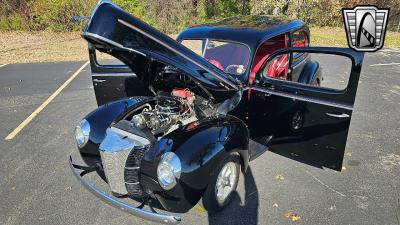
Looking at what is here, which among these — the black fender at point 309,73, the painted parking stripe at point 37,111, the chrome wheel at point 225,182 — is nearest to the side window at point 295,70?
the black fender at point 309,73

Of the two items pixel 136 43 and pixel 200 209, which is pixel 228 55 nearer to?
pixel 136 43

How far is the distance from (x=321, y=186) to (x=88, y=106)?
506 centimetres

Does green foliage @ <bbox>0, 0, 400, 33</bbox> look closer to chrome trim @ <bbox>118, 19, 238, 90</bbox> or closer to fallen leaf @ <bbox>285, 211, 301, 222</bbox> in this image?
chrome trim @ <bbox>118, 19, 238, 90</bbox>

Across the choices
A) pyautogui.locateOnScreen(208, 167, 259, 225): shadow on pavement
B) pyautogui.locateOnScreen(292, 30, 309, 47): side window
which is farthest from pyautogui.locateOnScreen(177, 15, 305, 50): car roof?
pyautogui.locateOnScreen(208, 167, 259, 225): shadow on pavement

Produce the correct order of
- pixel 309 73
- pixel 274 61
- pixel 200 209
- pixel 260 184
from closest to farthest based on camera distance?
pixel 200 209 → pixel 260 184 → pixel 274 61 → pixel 309 73

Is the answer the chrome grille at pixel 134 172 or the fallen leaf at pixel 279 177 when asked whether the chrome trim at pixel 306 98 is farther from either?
the chrome grille at pixel 134 172

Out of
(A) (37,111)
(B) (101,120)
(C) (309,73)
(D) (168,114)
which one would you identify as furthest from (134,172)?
(A) (37,111)

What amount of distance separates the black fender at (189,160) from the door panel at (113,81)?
1.98 metres

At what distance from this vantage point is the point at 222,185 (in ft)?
12.0

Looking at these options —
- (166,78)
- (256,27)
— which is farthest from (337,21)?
(166,78)

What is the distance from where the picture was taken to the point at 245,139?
3.70 metres

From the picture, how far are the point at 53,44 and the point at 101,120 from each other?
13527mm

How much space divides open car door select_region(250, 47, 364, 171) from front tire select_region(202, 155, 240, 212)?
0.88 meters

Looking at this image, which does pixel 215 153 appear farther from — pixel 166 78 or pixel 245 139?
pixel 166 78
